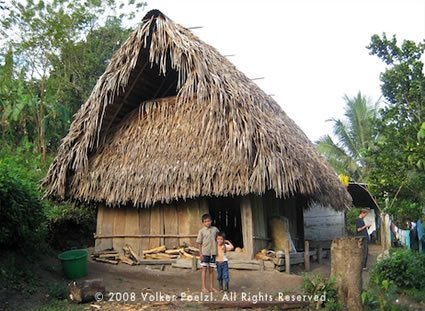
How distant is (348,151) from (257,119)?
14.0 m

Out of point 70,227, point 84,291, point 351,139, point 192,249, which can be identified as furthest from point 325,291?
point 351,139

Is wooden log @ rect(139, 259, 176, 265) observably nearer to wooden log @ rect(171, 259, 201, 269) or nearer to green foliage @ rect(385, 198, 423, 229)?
wooden log @ rect(171, 259, 201, 269)

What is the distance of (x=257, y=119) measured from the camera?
9094mm

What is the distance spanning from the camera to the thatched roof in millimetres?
8969

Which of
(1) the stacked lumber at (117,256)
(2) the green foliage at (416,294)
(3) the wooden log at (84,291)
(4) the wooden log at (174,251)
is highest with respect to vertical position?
(4) the wooden log at (174,251)

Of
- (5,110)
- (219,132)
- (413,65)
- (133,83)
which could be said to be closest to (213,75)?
(219,132)

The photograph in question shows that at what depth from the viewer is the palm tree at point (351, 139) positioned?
21.4 meters

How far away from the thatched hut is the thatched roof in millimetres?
22

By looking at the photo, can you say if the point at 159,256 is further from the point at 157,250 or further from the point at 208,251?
the point at 208,251

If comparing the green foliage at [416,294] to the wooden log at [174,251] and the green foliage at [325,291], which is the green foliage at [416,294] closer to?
the green foliage at [325,291]

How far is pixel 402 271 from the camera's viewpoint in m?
8.11

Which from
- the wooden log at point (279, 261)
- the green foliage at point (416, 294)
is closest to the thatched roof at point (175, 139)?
the wooden log at point (279, 261)

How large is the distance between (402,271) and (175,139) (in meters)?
5.20

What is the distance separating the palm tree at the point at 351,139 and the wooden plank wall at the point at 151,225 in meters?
13.2
